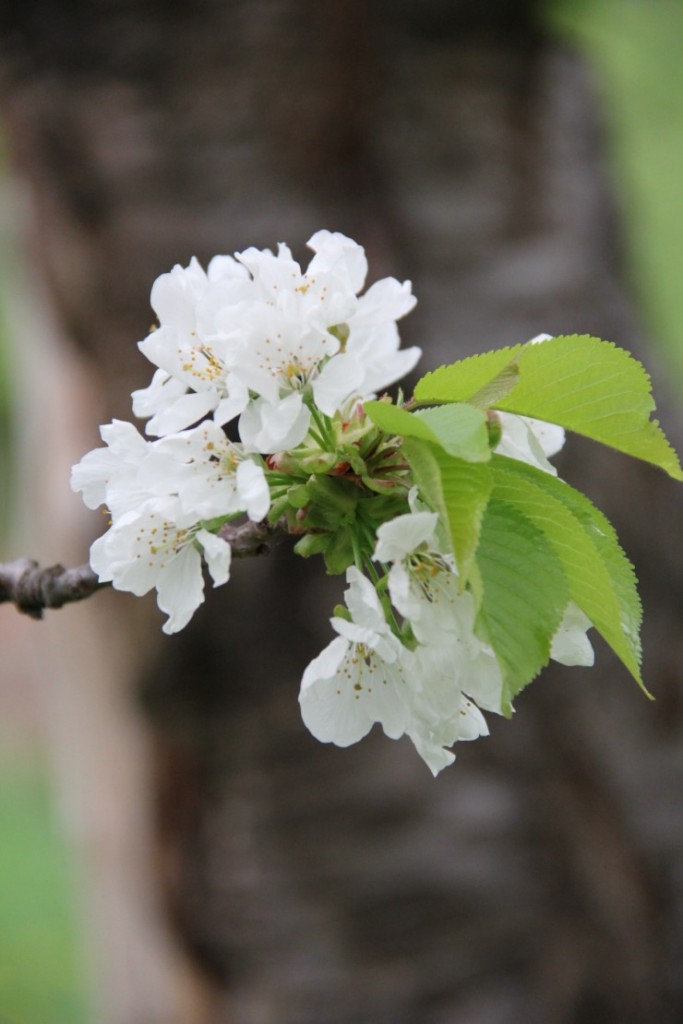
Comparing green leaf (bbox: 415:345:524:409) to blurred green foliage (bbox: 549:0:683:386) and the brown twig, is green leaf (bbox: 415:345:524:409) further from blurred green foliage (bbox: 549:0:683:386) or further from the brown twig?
blurred green foliage (bbox: 549:0:683:386)

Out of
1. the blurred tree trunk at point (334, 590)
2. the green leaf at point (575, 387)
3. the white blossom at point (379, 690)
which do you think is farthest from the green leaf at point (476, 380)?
the blurred tree trunk at point (334, 590)

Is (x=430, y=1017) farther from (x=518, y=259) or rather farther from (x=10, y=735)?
(x=10, y=735)

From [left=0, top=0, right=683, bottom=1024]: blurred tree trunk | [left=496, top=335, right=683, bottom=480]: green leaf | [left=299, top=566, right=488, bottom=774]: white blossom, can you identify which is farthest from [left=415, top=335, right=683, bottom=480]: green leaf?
[left=0, top=0, right=683, bottom=1024]: blurred tree trunk

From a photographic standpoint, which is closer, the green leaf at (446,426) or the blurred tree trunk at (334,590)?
the green leaf at (446,426)

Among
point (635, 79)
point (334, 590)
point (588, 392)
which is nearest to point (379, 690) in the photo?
point (588, 392)

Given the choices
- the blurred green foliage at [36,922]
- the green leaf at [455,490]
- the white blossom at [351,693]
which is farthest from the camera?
the blurred green foliage at [36,922]

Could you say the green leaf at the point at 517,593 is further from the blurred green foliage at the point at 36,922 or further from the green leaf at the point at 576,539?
the blurred green foliage at the point at 36,922

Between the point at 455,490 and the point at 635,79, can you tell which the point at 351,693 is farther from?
the point at 635,79
